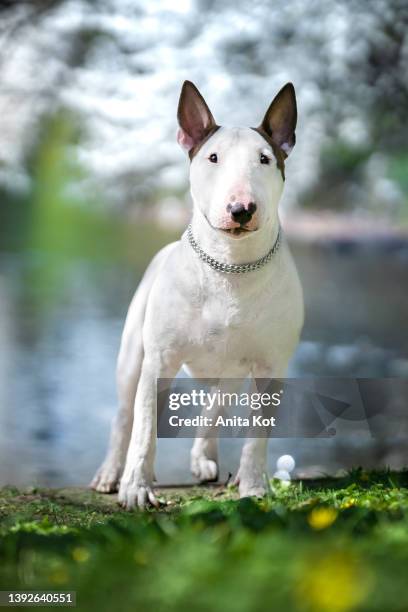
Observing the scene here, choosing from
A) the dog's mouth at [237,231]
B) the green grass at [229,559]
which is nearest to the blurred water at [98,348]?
the dog's mouth at [237,231]

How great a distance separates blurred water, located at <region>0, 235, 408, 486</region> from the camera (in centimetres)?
774

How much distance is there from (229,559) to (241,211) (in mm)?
1524

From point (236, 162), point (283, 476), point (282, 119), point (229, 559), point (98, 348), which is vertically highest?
point (98, 348)

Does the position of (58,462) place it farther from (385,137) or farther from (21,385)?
(385,137)

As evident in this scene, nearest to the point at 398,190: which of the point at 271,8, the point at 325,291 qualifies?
the point at 325,291

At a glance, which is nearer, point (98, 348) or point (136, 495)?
point (136, 495)

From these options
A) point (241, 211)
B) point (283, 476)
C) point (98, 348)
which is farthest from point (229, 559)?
point (98, 348)

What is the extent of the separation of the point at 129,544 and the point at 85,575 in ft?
0.85

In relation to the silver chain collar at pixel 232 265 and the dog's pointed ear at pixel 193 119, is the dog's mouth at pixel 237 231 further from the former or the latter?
the dog's pointed ear at pixel 193 119

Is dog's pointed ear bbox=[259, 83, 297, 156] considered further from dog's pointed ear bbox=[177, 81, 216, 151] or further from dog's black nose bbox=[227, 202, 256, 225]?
dog's black nose bbox=[227, 202, 256, 225]

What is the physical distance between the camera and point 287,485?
402 centimetres

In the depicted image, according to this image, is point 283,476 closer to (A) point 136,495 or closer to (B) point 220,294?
(A) point 136,495

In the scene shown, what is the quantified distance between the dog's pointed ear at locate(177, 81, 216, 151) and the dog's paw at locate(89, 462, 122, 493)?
62.1 inches

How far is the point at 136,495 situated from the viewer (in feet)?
12.2
